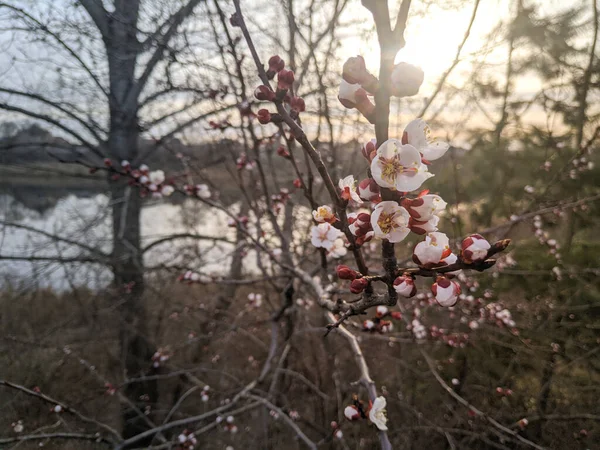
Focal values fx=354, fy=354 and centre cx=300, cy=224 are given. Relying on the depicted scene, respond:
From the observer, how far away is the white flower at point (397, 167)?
1.72 feet

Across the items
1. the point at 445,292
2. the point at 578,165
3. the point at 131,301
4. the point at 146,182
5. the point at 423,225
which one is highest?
the point at 578,165

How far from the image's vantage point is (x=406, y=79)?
56 centimetres

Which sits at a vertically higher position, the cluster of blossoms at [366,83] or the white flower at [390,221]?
the cluster of blossoms at [366,83]

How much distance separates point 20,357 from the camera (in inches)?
137

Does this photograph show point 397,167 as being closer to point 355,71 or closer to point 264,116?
point 355,71

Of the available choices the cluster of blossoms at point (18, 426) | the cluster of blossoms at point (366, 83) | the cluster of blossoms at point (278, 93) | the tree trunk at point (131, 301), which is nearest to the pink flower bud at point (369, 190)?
the cluster of blossoms at point (366, 83)

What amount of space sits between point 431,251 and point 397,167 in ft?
0.50

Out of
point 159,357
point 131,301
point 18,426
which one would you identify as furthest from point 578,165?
point 18,426

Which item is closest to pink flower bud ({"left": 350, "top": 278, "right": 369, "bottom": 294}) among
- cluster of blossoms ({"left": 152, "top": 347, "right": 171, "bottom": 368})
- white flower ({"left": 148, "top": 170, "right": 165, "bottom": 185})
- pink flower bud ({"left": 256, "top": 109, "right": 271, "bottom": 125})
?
pink flower bud ({"left": 256, "top": 109, "right": 271, "bottom": 125})

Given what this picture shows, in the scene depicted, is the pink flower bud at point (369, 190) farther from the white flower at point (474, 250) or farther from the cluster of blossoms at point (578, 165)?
the cluster of blossoms at point (578, 165)

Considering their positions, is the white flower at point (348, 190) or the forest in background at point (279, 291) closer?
the white flower at point (348, 190)

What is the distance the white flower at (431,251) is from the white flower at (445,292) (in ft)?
0.15

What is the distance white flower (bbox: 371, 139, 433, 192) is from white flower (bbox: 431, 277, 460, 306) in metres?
0.19

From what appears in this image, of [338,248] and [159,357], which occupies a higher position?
[338,248]
